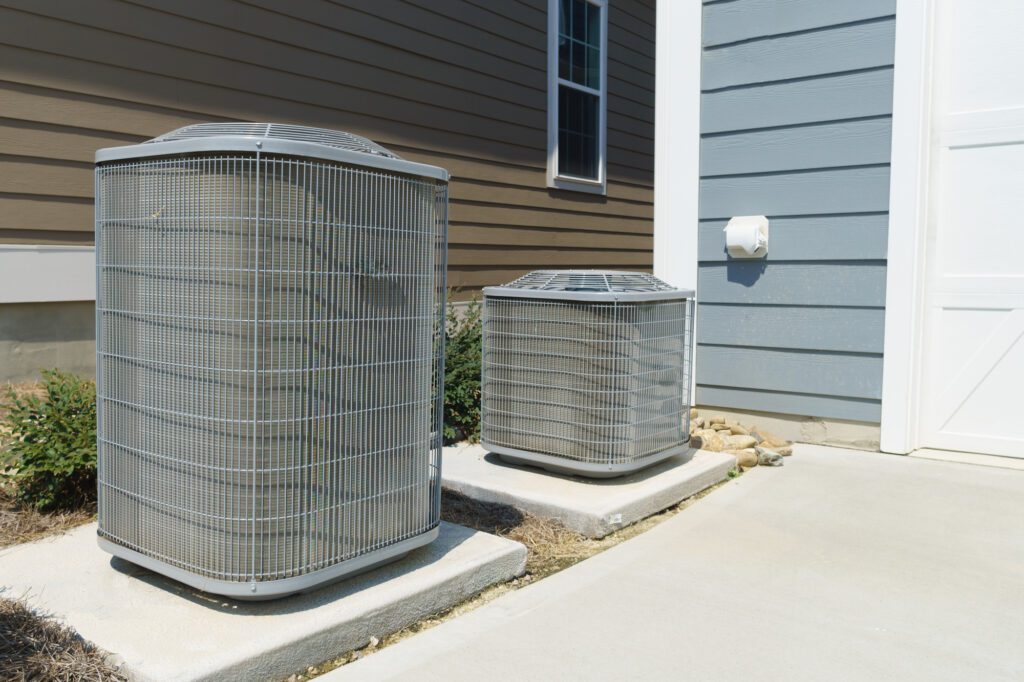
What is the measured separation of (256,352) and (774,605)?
1.92 m

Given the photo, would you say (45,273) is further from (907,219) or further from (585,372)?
(907,219)

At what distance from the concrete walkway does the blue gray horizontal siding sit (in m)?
1.32

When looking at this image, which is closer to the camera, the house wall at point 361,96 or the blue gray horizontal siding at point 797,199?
the house wall at point 361,96

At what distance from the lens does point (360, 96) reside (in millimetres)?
6352

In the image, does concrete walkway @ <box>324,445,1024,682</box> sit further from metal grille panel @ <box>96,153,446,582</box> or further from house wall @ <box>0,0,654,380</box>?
house wall @ <box>0,0,654,380</box>

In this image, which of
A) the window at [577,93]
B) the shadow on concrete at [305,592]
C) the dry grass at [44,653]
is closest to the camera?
the dry grass at [44,653]

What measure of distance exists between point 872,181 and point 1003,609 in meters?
2.94

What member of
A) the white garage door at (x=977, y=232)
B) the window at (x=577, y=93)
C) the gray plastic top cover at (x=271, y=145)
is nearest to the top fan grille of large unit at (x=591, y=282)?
the gray plastic top cover at (x=271, y=145)

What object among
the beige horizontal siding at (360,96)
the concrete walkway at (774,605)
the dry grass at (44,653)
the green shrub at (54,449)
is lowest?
the concrete walkway at (774,605)

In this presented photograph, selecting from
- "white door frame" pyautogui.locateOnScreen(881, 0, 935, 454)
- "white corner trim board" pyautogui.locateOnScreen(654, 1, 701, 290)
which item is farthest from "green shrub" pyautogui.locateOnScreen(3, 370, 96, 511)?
"white door frame" pyautogui.locateOnScreen(881, 0, 935, 454)

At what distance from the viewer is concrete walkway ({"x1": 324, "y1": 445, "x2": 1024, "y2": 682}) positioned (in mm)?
2430

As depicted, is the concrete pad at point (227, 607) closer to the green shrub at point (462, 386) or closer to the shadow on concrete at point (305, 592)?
the shadow on concrete at point (305, 592)

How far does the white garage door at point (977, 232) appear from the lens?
4.77 m

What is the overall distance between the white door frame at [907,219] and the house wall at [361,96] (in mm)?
3537
